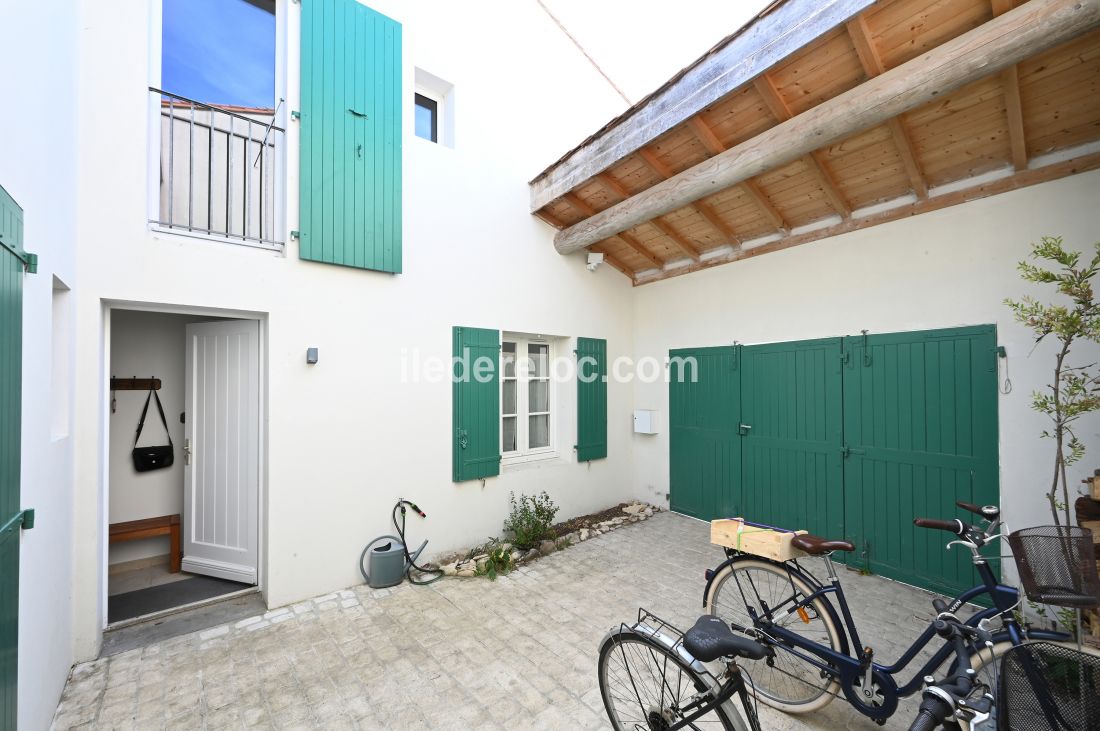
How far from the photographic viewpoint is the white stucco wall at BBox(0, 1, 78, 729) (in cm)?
173

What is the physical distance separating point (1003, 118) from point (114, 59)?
5616 mm

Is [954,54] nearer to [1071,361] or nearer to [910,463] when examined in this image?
[1071,361]

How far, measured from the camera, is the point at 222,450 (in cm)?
367

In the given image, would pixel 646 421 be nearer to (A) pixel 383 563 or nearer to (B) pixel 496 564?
(B) pixel 496 564

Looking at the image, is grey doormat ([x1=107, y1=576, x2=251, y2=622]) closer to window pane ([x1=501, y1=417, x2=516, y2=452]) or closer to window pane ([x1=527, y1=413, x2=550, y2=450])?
window pane ([x1=501, y1=417, x2=516, y2=452])

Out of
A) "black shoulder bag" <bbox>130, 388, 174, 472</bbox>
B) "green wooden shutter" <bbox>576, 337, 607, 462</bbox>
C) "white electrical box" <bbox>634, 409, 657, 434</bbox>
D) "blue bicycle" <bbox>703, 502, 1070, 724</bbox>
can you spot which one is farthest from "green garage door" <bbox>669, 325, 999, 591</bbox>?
"black shoulder bag" <bbox>130, 388, 174, 472</bbox>

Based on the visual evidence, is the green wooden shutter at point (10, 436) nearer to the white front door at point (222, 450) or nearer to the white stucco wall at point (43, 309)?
the white stucco wall at point (43, 309)

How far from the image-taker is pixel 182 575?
12.6 feet

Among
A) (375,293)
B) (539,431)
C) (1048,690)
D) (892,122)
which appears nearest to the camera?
(1048,690)

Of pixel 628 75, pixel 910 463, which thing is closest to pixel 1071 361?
pixel 910 463

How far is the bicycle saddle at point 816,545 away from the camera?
206 cm

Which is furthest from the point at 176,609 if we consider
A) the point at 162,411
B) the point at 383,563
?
the point at 162,411

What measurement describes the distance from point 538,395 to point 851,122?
147 inches

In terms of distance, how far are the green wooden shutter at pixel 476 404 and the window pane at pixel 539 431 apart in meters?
0.75
